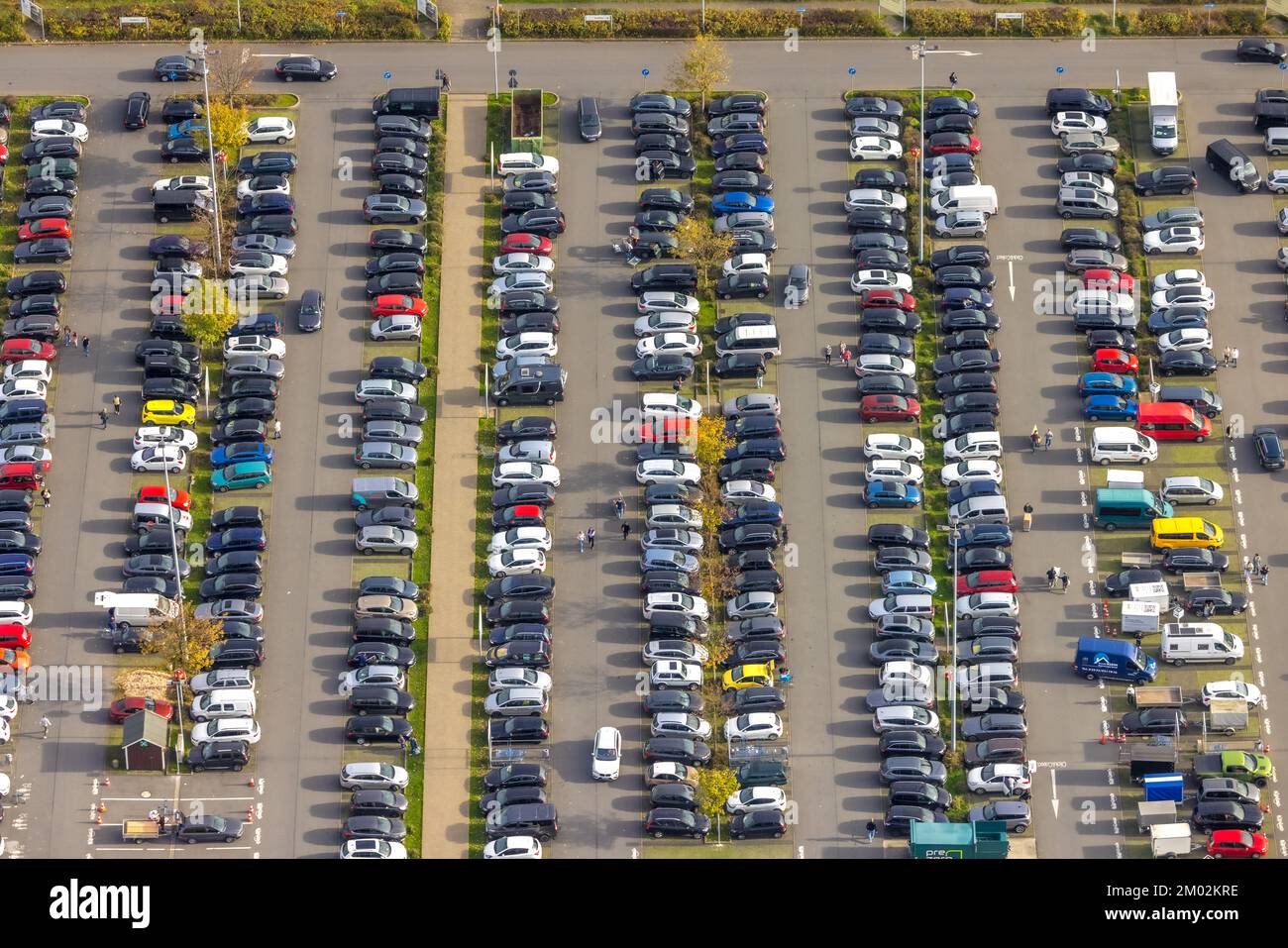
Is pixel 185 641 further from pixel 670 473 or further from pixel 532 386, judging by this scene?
pixel 670 473

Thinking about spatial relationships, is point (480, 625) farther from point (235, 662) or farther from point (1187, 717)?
point (1187, 717)

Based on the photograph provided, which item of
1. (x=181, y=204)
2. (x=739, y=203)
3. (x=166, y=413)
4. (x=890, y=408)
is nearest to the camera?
(x=890, y=408)

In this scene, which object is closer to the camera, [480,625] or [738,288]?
[480,625]

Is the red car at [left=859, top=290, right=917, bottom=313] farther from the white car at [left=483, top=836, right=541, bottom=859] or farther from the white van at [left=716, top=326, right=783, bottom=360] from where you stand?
the white car at [left=483, top=836, right=541, bottom=859]

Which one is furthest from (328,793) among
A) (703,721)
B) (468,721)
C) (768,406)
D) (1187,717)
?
(1187,717)

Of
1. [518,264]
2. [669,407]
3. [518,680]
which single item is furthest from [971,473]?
[518,264]
